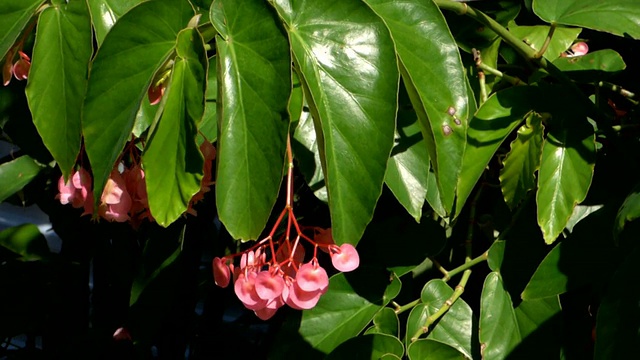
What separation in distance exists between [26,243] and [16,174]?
0.28 m

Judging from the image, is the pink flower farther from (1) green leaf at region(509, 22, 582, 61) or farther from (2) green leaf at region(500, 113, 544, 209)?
(1) green leaf at region(509, 22, 582, 61)

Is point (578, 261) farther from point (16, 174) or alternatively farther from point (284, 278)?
point (16, 174)

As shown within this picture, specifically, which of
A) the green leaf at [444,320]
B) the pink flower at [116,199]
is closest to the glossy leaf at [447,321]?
the green leaf at [444,320]

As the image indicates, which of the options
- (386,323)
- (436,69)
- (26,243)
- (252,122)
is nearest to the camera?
(252,122)

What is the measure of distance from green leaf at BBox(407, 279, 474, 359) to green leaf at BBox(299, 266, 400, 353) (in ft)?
0.13

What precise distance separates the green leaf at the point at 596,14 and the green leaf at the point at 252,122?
42cm

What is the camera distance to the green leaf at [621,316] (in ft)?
2.64

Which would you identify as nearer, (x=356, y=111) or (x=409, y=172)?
(x=356, y=111)

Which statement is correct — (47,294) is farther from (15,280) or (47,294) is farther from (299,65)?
(299,65)

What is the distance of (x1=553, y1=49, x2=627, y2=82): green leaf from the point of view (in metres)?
1.04

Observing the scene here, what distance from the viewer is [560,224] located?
36.4 inches

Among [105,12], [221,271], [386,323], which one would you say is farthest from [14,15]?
[386,323]

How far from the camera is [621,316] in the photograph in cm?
81

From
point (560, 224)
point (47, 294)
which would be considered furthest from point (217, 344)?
point (560, 224)
